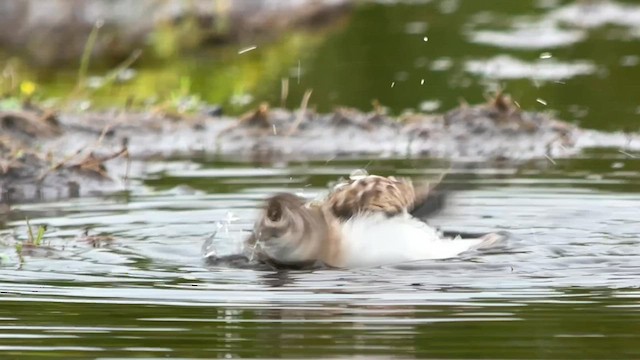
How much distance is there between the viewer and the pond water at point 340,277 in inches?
228

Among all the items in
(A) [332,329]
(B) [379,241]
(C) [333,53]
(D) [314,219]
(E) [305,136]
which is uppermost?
(C) [333,53]

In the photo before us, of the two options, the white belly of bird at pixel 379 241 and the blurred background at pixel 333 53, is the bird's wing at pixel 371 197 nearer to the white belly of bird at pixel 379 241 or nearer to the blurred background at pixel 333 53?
the white belly of bird at pixel 379 241

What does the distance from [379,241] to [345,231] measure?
157 mm

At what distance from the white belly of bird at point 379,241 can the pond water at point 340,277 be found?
59 mm

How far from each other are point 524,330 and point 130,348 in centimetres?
141

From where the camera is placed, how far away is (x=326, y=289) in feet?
22.7

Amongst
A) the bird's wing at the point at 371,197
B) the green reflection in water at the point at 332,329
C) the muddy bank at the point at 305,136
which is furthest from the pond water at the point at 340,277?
the muddy bank at the point at 305,136

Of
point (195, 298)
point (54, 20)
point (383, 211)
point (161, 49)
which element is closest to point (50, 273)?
point (195, 298)

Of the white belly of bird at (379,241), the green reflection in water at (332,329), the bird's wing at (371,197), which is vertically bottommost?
the green reflection in water at (332,329)

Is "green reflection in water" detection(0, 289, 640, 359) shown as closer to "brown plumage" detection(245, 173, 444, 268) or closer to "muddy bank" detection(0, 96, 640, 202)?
"brown plumage" detection(245, 173, 444, 268)

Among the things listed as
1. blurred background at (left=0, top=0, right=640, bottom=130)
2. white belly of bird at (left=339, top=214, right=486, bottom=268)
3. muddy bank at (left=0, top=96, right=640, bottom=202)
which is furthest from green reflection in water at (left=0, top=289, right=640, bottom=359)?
blurred background at (left=0, top=0, right=640, bottom=130)

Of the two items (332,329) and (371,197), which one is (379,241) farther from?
(332,329)

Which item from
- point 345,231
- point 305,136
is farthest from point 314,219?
point 305,136

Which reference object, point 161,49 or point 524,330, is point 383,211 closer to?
point 524,330
